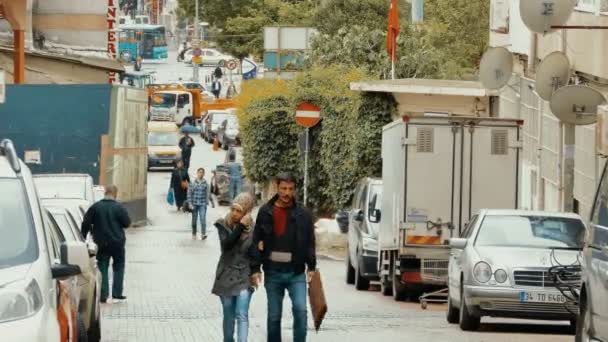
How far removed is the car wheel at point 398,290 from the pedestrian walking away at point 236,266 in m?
9.50

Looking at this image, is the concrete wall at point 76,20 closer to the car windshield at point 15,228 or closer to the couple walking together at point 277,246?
the couple walking together at point 277,246

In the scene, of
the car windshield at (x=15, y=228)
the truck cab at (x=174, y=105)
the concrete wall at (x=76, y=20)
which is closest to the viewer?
the car windshield at (x=15, y=228)

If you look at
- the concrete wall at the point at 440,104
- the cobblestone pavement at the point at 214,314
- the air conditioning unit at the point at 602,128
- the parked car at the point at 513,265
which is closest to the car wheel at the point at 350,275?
the cobblestone pavement at the point at 214,314

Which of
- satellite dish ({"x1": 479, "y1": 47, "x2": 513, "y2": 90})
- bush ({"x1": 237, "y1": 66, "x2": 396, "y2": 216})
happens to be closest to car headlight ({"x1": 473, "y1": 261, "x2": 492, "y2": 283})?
satellite dish ({"x1": 479, "y1": 47, "x2": 513, "y2": 90})

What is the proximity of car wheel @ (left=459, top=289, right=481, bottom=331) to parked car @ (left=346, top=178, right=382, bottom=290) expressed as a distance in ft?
25.0

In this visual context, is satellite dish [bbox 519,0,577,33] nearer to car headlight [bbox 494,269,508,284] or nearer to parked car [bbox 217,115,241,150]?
car headlight [bbox 494,269,508,284]

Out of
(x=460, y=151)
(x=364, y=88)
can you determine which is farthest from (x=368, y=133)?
(x=460, y=151)

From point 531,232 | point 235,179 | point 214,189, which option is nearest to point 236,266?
point 531,232

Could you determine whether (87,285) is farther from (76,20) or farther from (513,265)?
(76,20)

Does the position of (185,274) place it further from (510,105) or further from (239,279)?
(239,279)

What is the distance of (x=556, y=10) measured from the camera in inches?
864

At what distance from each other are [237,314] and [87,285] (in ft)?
4.99

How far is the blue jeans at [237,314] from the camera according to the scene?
50.9 feet

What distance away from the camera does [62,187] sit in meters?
28.3
